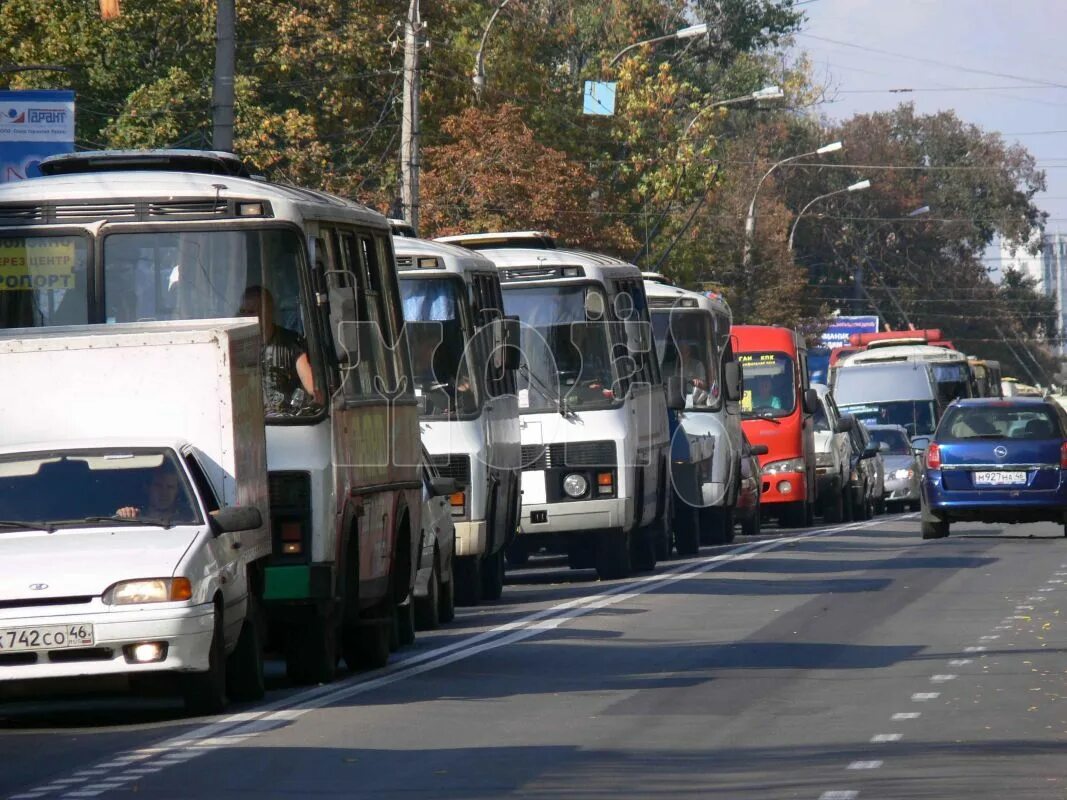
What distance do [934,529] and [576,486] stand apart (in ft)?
28.9

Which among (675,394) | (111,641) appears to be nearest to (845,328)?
(675,394)

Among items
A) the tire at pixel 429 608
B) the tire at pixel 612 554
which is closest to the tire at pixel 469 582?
the tire at pixel 429 608

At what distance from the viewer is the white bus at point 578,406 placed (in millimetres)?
22906

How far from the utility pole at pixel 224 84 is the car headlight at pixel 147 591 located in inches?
491

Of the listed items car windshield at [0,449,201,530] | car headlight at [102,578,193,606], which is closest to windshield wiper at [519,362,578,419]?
car windshield at [0,449,201,530]

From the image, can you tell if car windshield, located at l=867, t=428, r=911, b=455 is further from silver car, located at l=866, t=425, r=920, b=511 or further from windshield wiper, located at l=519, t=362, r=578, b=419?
windshield wiper, located at l=519, t=362, r=578, b=419

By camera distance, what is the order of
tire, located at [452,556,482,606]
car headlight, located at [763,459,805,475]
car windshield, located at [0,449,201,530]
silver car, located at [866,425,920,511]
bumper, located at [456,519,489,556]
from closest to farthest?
1. car windshield, located at [0,449,201,530]
2. bumper, located at [456,519,489,556]
3. tire, located at [452,556,482,606]
4. car headlight, located at [763,459,805,475]
5. silver car, located at [866,425,920,511]

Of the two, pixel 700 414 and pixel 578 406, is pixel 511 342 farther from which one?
pixel 700 414

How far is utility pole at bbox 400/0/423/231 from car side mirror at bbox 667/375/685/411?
6.78 meters

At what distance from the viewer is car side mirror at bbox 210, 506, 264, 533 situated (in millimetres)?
11891

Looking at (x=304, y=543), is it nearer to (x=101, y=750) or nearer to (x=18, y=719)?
(x=18, y=719)

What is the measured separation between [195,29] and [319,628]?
33719 millimetres

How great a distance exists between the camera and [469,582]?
2089cm

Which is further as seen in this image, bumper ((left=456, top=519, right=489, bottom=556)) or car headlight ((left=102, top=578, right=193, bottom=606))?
bumper ((left=456, top=519, right=489, bottom=556))
